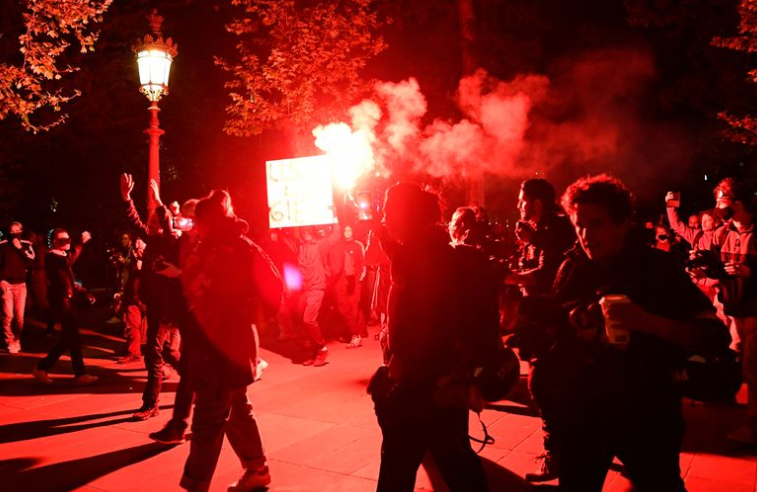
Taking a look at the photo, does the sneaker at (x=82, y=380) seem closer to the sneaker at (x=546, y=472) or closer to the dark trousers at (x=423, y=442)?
the sneaker at (x=546, y=472)

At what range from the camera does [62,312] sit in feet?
25.6

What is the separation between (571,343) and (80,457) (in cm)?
456

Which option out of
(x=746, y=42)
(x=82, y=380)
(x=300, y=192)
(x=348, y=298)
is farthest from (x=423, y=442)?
(x=746, y=42)

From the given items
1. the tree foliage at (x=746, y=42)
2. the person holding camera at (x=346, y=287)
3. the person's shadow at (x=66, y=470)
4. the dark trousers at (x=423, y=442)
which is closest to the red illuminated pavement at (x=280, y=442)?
the person's shadow at (x=66, y=470)

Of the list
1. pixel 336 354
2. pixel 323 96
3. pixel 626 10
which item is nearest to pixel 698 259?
pixel 336 354

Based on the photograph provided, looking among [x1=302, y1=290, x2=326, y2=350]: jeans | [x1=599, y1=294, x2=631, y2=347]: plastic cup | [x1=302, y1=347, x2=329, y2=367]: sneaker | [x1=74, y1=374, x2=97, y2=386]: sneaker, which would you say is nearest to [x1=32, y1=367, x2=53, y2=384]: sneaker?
[x1=74, y1=374, x2=97, y2=386]: sneaker

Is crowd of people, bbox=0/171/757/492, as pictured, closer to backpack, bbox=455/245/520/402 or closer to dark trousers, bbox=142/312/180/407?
backpack, bbox=455/245/520/402

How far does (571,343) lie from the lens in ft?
8.49

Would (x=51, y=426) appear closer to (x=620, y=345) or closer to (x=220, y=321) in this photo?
(x=220, y=321)

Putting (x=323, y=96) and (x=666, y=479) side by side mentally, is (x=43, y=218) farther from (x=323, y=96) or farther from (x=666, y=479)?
(x=666, y=479)

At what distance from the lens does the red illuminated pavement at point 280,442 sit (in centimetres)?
454

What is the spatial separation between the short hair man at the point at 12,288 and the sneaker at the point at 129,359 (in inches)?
96.0

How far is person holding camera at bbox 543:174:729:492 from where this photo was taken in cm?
225

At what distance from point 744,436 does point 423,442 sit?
12.0ft
